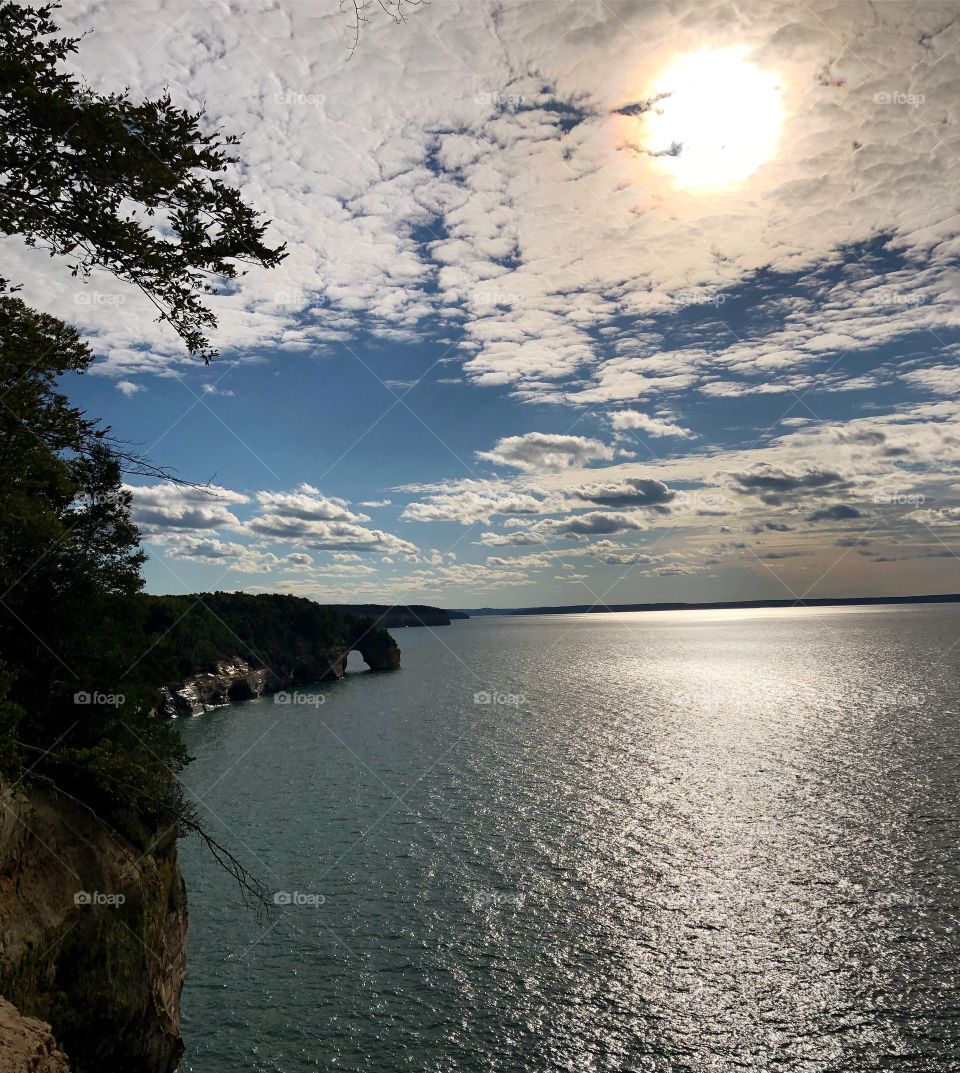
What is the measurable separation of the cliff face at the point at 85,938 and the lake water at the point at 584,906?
11.5ft

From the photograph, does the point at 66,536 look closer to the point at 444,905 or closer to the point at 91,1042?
the point at 91,1042

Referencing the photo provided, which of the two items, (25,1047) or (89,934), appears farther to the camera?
(89,934)

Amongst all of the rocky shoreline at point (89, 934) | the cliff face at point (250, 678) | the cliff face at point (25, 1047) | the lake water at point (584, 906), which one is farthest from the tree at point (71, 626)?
the cliff face at point (250, 678)

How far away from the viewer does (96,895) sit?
738 inches

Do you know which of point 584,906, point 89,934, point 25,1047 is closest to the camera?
point 25,1047

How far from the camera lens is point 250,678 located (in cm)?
11988

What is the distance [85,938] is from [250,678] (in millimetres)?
107566

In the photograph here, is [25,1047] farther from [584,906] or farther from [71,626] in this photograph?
[584,906]

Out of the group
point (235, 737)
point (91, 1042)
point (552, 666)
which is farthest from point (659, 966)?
point (552, 666)

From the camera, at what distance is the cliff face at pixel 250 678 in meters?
99.6

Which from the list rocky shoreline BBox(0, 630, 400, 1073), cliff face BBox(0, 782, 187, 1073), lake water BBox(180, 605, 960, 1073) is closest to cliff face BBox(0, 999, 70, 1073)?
rocky shoreline BBox(0, 630, 400, 1073)

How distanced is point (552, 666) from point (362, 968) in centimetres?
13512

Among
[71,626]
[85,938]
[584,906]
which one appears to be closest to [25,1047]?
[85,938]

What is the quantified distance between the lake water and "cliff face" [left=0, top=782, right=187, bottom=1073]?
3.52m
